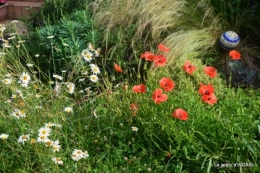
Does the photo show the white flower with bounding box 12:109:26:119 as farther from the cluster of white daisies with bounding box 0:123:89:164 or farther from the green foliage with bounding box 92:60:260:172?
the green foliage with bounding box 92:60:260:172

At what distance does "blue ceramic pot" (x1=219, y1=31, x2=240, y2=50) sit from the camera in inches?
147

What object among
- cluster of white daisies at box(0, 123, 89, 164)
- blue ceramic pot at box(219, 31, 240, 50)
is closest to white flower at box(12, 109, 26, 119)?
cluster of white daisies at box(0, 123, 89, 164)

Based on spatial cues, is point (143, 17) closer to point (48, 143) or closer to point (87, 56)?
point (87, 56)

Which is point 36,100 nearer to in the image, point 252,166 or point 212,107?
point 212,107

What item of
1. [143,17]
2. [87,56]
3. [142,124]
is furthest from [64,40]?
[142,124]

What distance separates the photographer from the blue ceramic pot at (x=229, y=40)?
12.2 ft

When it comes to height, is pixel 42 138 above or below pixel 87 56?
below

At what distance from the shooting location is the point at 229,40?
3730 millimetres

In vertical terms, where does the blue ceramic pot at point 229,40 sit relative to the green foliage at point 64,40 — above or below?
above

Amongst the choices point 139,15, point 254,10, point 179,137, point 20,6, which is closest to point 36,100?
point 179,137

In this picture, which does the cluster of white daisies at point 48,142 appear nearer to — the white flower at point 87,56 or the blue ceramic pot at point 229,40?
the white flower at point 87,56

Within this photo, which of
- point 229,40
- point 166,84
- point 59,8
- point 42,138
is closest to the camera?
point 42,138

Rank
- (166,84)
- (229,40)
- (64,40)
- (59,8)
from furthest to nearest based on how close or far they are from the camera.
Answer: (59,8), (64,40), (229,40), (166,84)

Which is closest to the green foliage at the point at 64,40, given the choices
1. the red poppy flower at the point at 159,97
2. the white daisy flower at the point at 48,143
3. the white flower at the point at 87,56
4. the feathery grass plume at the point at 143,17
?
the feathery grass plume at the point at 143,17
